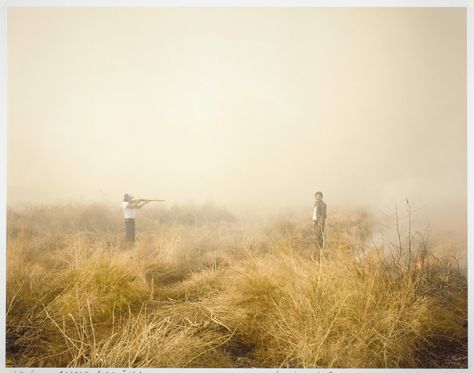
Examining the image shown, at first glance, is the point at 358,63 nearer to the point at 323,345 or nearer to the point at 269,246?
the point at 269,246

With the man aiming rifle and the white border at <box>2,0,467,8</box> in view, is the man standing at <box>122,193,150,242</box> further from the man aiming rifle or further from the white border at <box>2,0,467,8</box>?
the white border at <box>2,0,467,8</box>

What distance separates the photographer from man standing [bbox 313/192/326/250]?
3.36 metres

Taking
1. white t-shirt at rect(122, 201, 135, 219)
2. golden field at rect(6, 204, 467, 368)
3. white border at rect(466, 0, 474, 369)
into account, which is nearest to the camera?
golden field at rect(6, 204, 467, 368)

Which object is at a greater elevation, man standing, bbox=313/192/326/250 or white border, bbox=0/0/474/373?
white border, bbox=0/0/474/373

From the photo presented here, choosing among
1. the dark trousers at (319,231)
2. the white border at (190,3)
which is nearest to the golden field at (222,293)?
the dark trousers at (319,231)

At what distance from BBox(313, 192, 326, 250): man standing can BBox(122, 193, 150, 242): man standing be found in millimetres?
1298

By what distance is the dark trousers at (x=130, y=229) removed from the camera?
3.42m

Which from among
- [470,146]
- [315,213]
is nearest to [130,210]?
[315,213]

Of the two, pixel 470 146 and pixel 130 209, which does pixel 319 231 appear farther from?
pixel 130 209

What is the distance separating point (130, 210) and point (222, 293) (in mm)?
940

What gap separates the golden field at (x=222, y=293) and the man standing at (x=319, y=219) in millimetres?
52

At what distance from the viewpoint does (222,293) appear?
3285mm

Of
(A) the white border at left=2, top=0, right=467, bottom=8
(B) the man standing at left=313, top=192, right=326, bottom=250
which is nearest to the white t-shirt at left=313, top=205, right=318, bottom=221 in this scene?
(B) the man standing at left=313, top=192, right=326, bottom=250

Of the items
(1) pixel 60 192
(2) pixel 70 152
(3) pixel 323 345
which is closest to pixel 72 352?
(1) pixel 60 192
